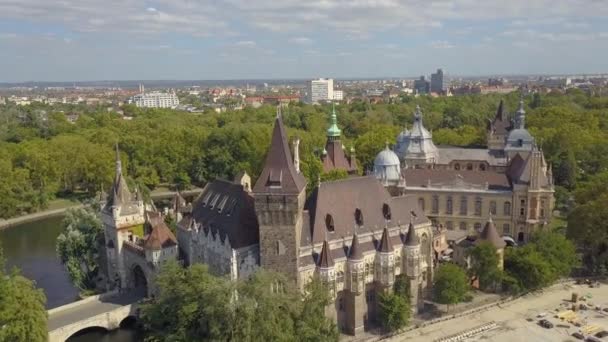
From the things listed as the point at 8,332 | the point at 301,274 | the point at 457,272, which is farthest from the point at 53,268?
the point at 457,272

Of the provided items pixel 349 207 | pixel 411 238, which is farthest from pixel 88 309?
pixel 411 238

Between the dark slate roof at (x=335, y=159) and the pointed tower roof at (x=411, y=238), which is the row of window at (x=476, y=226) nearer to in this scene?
the dark slate roof at (x=335, y=159)

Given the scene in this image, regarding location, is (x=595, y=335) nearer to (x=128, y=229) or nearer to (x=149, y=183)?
(x=128, y=229)

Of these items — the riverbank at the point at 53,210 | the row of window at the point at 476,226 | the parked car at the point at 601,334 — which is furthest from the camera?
the riverbank at the point at 53,210

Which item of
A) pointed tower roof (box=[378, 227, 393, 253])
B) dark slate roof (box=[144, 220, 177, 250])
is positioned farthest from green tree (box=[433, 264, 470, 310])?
dark slate roof (box=[144, 220, 177, 250])

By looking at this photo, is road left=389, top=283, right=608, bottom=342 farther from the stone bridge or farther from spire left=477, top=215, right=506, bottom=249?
the stone bridge

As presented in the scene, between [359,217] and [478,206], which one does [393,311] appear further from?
[478,206]

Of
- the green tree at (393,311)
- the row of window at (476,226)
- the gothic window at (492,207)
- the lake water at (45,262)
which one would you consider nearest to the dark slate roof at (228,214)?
the green tree at (393,311)
